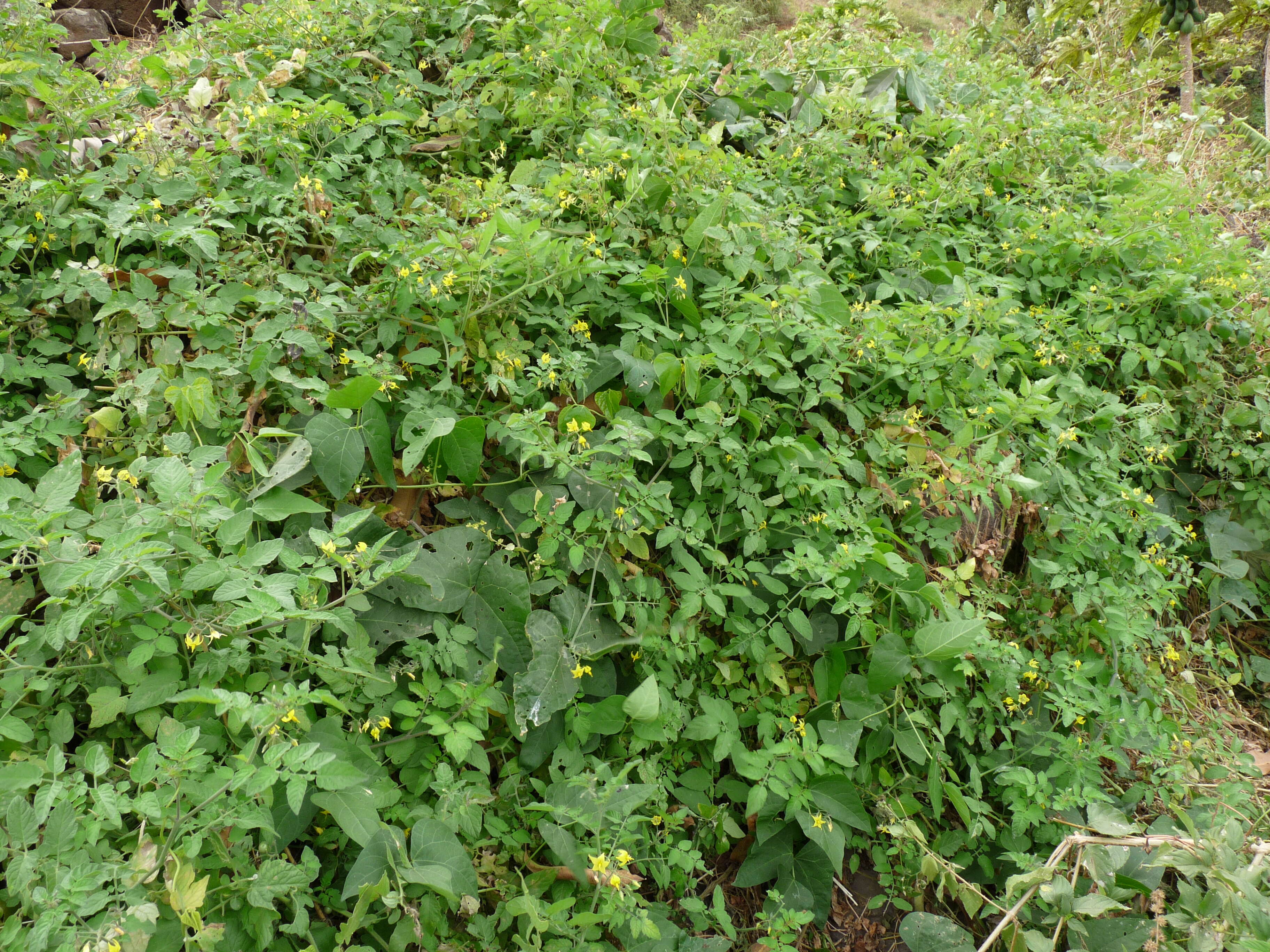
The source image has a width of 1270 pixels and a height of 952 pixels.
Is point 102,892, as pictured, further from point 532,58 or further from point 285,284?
point 532,58

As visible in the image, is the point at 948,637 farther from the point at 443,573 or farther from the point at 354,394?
the point at 354,394

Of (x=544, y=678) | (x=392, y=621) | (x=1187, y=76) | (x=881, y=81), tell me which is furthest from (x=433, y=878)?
(x=1187, y=76)

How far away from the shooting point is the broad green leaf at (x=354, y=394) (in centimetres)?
189

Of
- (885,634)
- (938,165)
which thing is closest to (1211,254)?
(938,165)

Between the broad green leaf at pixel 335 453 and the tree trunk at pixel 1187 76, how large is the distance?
7.15 m

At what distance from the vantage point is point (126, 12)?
14.5 feet

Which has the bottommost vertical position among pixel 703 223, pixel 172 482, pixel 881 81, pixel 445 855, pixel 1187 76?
pixel 445 855

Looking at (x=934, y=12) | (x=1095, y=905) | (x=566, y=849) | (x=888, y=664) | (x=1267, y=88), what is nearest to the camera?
(x=566, y=849)

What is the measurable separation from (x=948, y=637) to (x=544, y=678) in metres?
1.13

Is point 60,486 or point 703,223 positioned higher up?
point 703,223

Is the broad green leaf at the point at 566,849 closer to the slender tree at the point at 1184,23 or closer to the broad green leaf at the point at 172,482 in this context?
the broad green leaf at the point at 172,482

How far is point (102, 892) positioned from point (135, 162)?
2129 mm

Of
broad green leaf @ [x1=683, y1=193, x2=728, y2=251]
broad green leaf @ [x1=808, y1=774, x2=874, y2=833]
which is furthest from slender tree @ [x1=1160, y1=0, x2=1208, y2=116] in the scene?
broad green leaf @ [x1=808, y1=774, x2=874, y2=833]

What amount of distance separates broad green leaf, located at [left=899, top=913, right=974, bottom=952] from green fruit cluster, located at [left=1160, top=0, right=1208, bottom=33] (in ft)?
30.8
